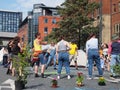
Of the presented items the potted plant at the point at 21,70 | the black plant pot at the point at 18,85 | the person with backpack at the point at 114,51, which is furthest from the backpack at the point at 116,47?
the black plant pot at the point at 18,85

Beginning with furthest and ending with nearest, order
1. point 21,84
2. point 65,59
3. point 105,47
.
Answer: point 105,47 < point 65,59 < point 21,84

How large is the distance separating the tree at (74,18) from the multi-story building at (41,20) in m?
81.0

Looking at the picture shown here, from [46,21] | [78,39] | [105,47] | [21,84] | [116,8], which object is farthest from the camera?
[46,21]

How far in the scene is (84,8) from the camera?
64.6 meters

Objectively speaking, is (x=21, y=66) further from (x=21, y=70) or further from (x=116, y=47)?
(x=116, y=47)

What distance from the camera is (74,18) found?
2425 inches

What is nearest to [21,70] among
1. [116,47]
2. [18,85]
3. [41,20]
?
[18,85]

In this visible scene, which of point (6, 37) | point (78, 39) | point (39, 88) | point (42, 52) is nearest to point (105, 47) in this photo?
point (42, 52)

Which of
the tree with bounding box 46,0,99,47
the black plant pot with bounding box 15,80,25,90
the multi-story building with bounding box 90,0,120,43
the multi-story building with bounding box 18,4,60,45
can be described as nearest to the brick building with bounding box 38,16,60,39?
the multi-story building with bounding box 18,4,60,45

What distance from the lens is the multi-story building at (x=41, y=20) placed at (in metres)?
150

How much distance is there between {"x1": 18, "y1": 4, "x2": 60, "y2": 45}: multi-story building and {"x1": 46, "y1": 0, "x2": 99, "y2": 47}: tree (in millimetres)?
80965

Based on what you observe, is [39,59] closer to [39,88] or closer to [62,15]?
[39,88]

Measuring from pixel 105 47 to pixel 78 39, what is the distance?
3647cm

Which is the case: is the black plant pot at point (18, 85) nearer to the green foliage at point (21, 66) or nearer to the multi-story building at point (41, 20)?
the green foliage at point (21, 66)
